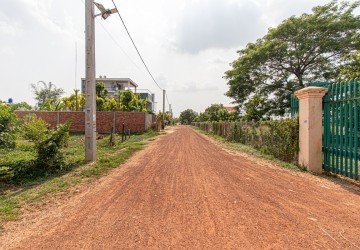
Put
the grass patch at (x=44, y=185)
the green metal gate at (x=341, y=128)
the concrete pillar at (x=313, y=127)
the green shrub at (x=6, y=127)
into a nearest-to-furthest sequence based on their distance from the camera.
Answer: the grass patch at (x=44, y=185) < the green metal gate at (x=341, y=128) < the green shrub at (x=6, y=127) < the concrete pillar at (x=313, y=127)

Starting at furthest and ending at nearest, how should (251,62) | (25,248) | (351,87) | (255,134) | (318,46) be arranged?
(251,62)
(318,46)
(255,134)
(351,87)
(25,248)

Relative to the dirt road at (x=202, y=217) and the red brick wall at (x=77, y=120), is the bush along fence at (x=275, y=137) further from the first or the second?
the red brick wall at (x=77, y=120)

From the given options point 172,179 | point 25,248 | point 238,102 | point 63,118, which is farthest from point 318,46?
point 63,118

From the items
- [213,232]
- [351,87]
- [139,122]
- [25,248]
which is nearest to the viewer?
[25,248]

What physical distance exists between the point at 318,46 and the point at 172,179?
19796 mm

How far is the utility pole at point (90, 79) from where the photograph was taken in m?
8.27

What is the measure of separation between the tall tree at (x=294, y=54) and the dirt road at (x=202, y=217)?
691 inches

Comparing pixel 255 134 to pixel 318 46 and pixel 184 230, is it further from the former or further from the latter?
pixel 318 46

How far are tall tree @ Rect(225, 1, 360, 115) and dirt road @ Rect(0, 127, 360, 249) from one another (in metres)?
17.5

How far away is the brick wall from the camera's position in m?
22.8

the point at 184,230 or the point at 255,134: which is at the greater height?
the point at 255,134

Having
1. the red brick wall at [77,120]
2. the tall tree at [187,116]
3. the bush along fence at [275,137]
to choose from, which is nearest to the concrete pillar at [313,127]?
the bush along fence at [275,137]

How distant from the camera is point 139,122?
76.9 ft

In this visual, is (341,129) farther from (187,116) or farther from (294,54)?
(187,116)
